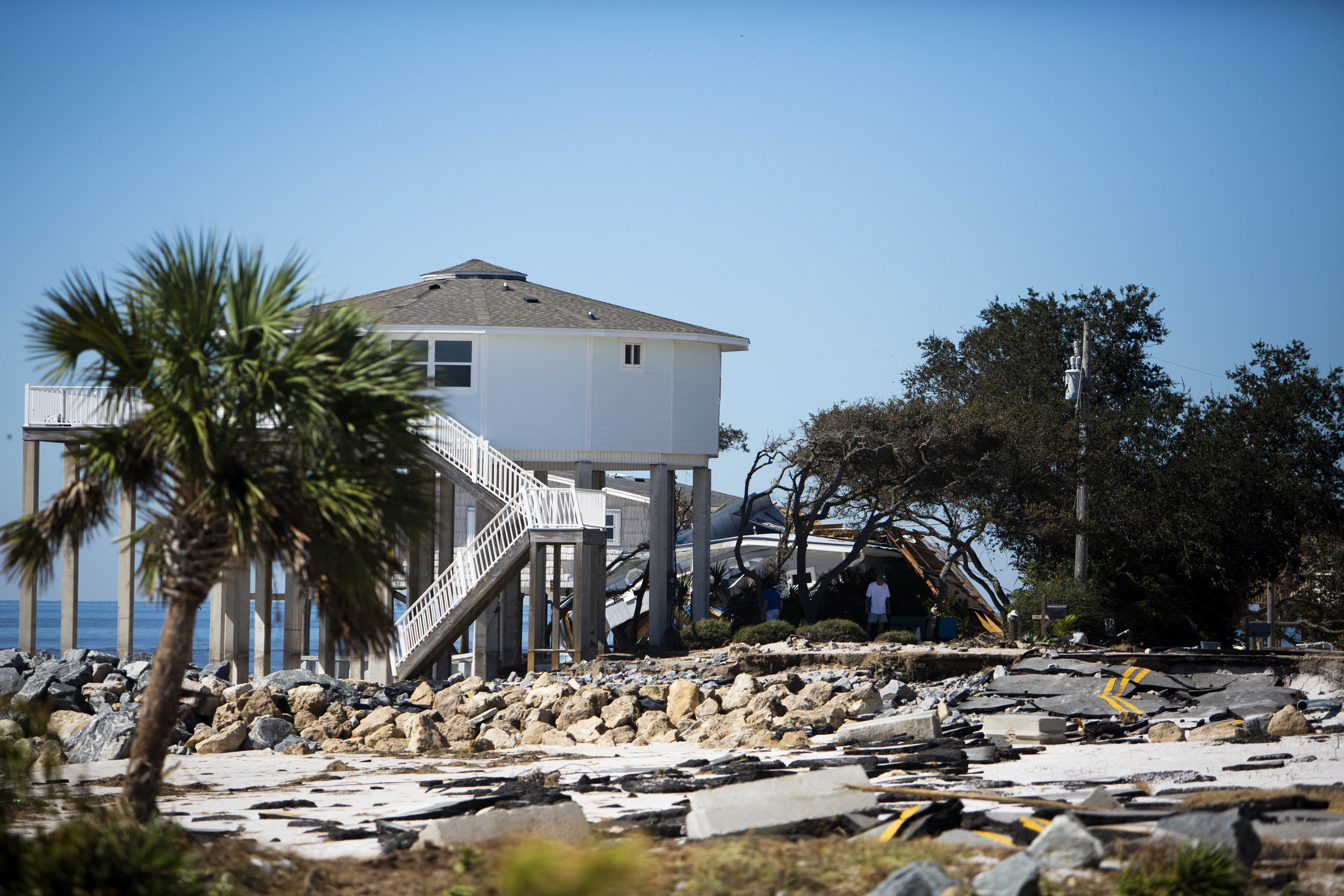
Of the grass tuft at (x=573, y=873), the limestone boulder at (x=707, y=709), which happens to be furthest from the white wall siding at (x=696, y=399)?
the grass tuft at (x=573, y=873)

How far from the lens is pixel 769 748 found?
50.9 ft

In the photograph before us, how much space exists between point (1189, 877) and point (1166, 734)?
9169mm

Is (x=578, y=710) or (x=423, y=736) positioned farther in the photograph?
(x=578, y=710)

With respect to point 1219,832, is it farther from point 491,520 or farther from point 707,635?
point 707,635

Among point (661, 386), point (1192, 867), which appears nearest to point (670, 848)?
point (1192, 867)

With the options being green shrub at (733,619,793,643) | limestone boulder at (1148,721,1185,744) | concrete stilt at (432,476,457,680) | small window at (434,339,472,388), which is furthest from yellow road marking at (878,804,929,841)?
small window at (434,339,472,388)

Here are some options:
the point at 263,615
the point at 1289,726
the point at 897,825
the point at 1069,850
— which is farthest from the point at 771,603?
the point at 1069,850

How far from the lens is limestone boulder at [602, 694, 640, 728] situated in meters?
17.4

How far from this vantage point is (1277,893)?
6598 mm

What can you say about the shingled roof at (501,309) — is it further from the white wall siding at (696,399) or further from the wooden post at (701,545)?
the wooden post at (701,545)

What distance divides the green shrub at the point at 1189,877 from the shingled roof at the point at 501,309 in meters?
21.6

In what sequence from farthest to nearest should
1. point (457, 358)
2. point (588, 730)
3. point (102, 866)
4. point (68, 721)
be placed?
point (457, 358), point (68, 721), point (588, 730), point (102, 866)

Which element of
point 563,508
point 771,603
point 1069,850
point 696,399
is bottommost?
point 771,603

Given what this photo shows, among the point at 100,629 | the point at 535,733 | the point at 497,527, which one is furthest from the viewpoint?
A: the point at 100,629
